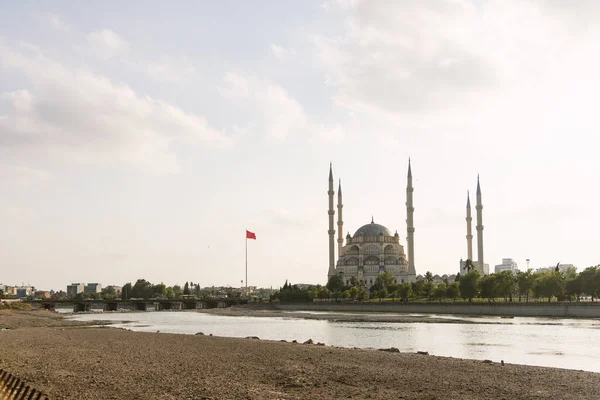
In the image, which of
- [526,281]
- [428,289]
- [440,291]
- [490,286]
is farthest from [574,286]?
[428,289]

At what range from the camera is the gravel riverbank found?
25859 millimetres

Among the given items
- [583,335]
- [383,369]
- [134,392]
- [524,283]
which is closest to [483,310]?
[524,283]

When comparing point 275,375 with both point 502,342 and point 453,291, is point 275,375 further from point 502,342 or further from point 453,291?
point 453,291

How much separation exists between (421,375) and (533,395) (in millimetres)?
6636

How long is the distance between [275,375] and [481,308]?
303ft

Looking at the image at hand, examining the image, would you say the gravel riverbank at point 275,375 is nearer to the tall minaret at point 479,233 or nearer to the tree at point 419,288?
the tree at point 419,288

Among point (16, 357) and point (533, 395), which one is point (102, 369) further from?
point (533, 395)

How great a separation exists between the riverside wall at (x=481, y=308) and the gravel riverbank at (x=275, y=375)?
65843 millimetres

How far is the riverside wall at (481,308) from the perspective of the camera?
97113 millimetres

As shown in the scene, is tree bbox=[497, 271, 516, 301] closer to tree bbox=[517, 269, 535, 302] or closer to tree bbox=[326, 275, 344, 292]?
Result: tree bbox=[517, 269, 535, 302]

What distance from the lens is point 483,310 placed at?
379ft

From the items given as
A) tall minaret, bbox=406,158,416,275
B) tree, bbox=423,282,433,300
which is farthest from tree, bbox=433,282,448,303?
tall minaret, bbox=406,158,416,275

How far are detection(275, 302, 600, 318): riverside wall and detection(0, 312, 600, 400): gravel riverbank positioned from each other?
6584 cm

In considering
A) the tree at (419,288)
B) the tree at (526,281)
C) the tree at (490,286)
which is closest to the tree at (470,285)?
the tree at (490,286)
